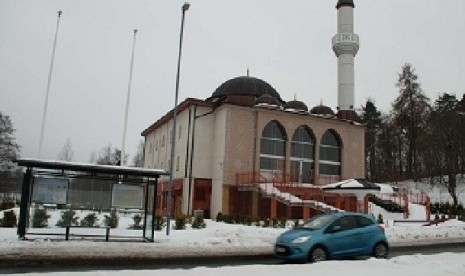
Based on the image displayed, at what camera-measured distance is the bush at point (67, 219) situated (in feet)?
52.1

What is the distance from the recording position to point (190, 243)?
17109 mm

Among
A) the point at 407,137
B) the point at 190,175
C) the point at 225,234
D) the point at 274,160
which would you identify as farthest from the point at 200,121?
the point at 407,137

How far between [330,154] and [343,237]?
25232 millimetres

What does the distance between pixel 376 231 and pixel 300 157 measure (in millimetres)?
22323

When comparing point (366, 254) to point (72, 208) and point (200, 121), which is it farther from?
point (200, 121)

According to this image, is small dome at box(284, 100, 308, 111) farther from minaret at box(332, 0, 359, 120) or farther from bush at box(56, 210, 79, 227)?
bush at box(56, 210, 79, 227)

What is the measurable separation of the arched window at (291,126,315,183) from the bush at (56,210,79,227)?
21619 mm

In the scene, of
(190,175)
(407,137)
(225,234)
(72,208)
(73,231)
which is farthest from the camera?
(407,137)

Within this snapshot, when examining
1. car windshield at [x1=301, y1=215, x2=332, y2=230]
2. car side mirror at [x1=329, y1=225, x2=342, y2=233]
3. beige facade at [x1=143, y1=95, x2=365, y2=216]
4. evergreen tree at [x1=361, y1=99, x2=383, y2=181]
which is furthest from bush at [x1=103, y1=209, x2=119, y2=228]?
evergreen tree at [x1=361, y1=99, x2=383, y2=181]

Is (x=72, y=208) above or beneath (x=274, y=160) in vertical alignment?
beneath

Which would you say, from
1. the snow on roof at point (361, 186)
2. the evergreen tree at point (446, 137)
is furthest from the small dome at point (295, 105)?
the evergreen tree at point (446, 137)

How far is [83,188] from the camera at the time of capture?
16.4 metres

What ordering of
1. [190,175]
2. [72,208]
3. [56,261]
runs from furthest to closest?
[190,175] < [72,208] < [56,261]

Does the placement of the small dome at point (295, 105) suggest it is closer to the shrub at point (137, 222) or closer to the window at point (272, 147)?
the window at point (272, 147)
